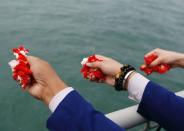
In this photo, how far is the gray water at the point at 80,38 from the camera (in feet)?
15.8

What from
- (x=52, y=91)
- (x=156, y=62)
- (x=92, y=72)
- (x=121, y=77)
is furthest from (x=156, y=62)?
(x=52, y=91)

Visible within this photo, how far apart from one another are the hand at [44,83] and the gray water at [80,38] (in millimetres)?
2906

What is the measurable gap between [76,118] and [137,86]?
1.61 feet

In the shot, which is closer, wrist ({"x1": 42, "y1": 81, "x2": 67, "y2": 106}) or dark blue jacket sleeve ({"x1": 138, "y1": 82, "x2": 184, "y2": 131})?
wrist ({"x1": 42, "y1": 81, "x2": 67, "y2": 106})

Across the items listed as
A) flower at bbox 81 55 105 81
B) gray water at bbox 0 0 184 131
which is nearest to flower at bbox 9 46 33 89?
flower at bbox 81 55 105 81

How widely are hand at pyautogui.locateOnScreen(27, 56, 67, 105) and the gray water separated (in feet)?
9.53

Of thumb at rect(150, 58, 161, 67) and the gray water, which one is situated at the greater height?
thumb at rect(150, 58, 161, 67)

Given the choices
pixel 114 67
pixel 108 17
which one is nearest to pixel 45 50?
pixel 108 17

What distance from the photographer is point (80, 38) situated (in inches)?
281

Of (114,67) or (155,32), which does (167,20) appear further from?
(114,67)

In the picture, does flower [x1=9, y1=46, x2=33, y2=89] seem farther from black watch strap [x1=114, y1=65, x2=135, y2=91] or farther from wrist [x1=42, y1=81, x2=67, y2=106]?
black watch strap [x1=114, y1=65, x2=135, y2=91]

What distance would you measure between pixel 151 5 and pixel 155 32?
2.45 metres

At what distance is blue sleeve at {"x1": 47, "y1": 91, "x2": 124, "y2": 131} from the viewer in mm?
1392

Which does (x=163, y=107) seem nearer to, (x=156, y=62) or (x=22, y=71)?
(x=156, y=62)
